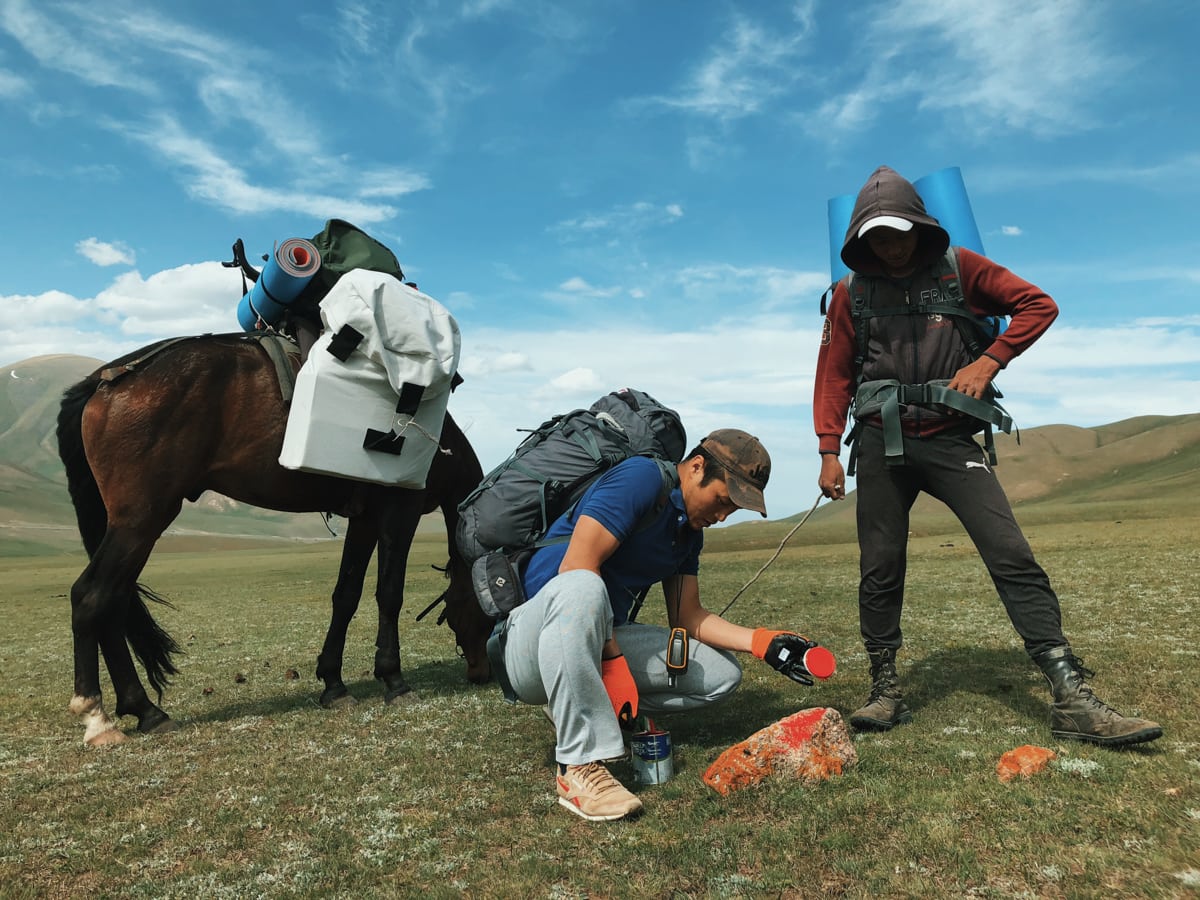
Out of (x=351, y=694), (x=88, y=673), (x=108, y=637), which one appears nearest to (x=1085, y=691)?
(x=351, y=694)

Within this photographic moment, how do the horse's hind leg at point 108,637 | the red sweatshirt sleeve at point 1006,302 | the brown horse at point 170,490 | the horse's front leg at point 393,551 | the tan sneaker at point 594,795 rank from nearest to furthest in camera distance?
1. the tan sneaker at point 594,795
2. the red sweatshirt sleeve at point 1006,302
3. the horse's hind leg at point 108,637
4. the brown horse at point 170,490
5. the horse's front leg at point 393,551

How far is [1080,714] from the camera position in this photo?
3.89m

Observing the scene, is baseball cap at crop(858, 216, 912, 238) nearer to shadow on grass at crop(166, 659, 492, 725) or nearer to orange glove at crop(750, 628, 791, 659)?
orange glove at crop(750, 628, 791, 659)

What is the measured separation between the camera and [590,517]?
375 centimetres

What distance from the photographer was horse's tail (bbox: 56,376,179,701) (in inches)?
224

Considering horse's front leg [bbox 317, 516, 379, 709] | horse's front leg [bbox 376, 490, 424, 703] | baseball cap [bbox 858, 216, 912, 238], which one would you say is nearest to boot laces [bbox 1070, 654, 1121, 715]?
baseball cap [bbox 858, 216, 912, 238]

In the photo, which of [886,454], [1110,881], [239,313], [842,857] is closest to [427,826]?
[842,857]

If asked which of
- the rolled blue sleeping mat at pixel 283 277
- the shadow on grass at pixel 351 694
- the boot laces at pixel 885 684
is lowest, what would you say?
the shadow on grass at pixel 351 694

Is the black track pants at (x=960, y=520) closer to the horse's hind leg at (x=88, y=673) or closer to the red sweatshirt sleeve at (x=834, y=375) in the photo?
the red sweatshirt sleeve at (x=834, y=375)

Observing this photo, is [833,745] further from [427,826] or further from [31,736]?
[31,736]

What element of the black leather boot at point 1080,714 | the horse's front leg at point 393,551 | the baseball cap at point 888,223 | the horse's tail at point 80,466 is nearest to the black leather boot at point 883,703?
the black leather boot at point 1080,714

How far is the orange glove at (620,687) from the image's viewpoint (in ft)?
12.7

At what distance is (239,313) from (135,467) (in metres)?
1.82

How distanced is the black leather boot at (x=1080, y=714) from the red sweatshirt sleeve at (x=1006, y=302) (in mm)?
1557
